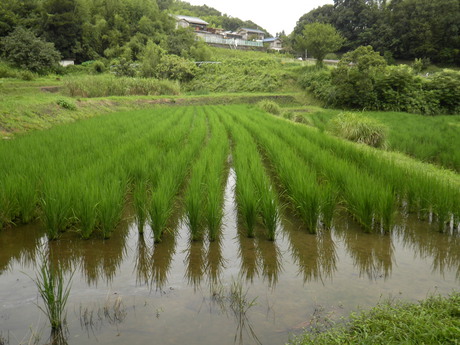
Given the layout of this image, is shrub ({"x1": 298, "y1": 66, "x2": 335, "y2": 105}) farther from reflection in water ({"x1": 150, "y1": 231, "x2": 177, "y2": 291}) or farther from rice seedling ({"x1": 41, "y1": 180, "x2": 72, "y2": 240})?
rice seedling ({"x1": 41, "y1": 180, "x2": 72, "y2": 240})

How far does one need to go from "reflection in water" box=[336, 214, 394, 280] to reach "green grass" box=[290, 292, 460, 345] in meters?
0.53

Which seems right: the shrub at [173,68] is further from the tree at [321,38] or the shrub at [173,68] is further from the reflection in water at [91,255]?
the reflection in water at [91,255]

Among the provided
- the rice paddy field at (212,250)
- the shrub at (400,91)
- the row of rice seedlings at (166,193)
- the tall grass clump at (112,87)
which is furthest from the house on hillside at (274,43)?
the rice paddy field at (212,250)

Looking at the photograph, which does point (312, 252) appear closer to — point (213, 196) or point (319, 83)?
point (213, 196)

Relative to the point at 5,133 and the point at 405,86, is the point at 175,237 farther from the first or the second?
the point at 405,86

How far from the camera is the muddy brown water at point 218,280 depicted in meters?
1.82

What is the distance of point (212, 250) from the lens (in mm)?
2828

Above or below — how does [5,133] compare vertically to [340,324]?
above

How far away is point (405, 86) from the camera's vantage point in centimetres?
Answer: 1956

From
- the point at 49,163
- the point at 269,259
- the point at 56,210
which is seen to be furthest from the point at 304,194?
the point at 49,163

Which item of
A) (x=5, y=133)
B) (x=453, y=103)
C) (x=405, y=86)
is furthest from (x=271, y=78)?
(x=5, y=133)

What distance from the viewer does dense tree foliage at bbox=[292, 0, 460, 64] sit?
3347 centimetres

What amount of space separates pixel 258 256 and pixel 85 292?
1314 mm

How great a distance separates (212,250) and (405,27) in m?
41.8
